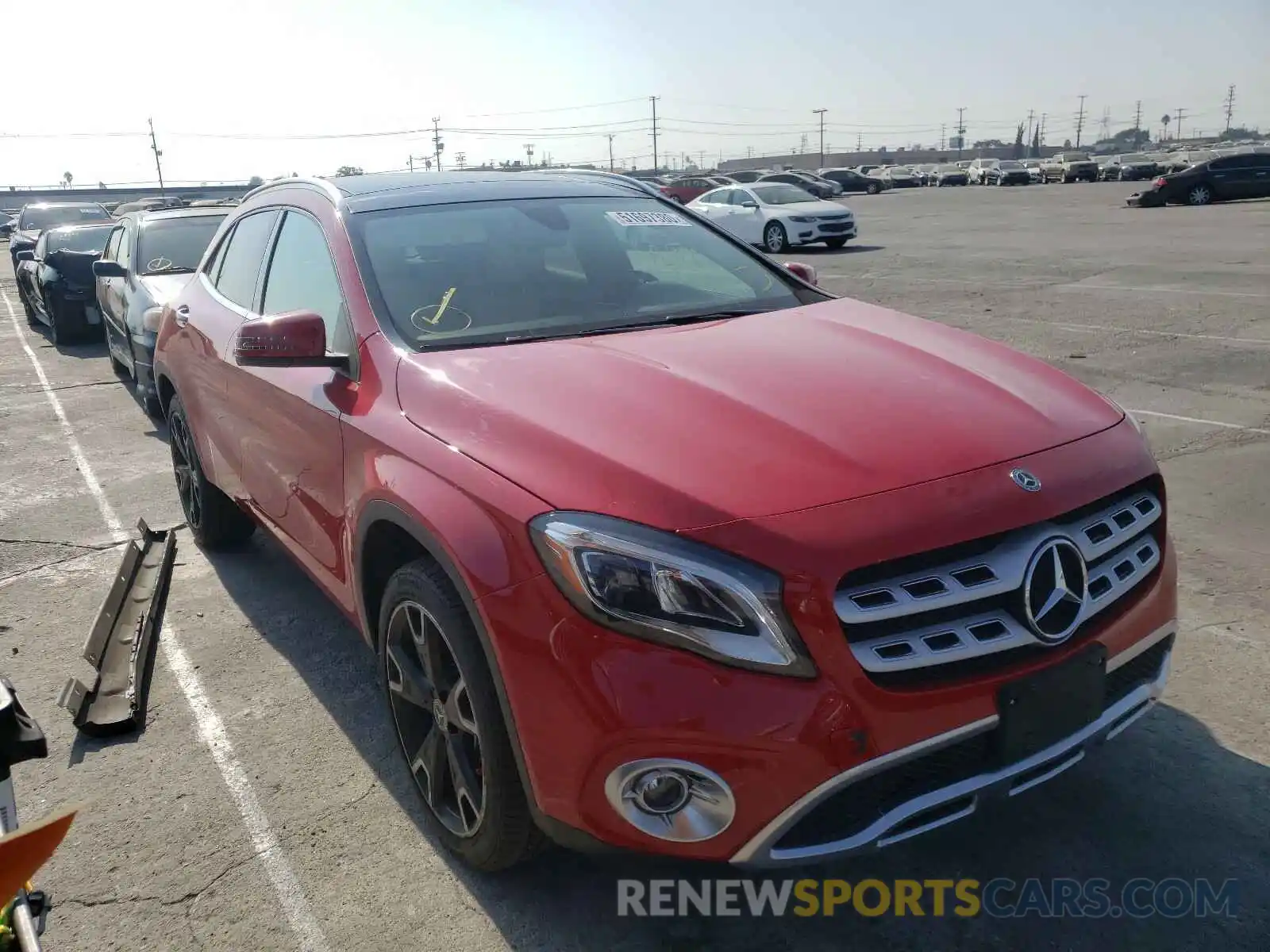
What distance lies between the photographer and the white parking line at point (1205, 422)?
6289mm

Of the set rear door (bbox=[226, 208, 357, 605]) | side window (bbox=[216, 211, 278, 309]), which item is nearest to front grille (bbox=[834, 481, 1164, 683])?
rear door (bbox=[226, 208, 357, 605])

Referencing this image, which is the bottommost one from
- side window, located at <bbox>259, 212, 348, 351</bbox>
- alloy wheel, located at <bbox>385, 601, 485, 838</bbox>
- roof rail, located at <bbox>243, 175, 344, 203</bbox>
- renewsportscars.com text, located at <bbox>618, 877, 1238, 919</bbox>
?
renewsportscars.com text, located at <bbox>618, 877, 1238, 919</bbox>

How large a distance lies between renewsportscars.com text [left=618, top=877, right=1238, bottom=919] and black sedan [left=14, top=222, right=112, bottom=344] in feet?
41.8

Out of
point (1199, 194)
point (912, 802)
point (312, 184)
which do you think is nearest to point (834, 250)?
point (1199, 194)

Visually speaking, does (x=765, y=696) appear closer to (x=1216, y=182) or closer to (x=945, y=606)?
(x=945, y=606)

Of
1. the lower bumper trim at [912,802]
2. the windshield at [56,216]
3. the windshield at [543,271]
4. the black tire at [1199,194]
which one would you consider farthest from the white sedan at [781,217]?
the lower bumper trim at [912,802]

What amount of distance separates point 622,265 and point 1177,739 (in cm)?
238

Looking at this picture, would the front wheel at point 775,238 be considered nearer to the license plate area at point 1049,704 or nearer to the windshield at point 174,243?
the windshield at point 174,243

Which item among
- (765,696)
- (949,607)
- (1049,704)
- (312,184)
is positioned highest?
(312,184)

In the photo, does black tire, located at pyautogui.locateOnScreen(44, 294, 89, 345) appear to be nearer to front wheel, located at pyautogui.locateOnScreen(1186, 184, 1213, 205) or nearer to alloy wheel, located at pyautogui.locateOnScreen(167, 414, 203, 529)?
alloy wheel, located at pyautogui.locateOnScreen(167, 414, 203, 529)

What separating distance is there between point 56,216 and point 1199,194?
2924 cm

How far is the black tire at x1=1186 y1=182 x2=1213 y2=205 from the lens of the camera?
1153 inches

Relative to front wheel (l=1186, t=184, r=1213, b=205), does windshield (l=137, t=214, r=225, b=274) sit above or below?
above

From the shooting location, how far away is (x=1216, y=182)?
29.2m
